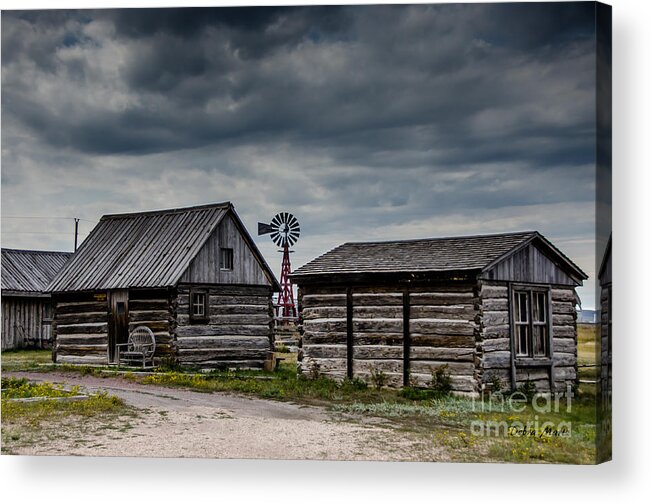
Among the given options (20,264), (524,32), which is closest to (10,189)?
(20,264)

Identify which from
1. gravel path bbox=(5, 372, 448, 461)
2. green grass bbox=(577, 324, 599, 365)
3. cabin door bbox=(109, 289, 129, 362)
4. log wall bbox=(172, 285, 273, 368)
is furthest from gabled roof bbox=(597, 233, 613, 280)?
cabin door bbox=(109, 289, 129, 362)

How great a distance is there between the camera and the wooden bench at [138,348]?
17.7 metres

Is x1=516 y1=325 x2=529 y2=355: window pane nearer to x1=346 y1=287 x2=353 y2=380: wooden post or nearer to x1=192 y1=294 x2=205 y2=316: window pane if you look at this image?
x1=346 y1=287 x2=353 y2=380: wooden post

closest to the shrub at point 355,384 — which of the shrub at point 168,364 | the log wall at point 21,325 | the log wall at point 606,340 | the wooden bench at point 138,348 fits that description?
the shrub at point 168,364

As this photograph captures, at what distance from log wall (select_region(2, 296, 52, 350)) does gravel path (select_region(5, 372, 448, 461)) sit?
3.12 m

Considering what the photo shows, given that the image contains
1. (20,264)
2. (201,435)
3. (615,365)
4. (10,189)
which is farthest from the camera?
(20,264)

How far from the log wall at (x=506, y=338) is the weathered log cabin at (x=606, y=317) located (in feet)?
5.08

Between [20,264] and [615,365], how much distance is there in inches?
414

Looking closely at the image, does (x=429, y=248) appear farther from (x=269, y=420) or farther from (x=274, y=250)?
(x=269, y=420)

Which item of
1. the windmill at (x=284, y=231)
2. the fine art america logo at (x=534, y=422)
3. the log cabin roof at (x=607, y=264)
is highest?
the windmill at (x=284, y=231)

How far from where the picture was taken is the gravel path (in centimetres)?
1216

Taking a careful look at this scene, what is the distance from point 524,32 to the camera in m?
12.1

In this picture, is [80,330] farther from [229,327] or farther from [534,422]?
[534,422]

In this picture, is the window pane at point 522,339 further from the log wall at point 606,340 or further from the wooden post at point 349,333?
the wooden post at point 349,333
